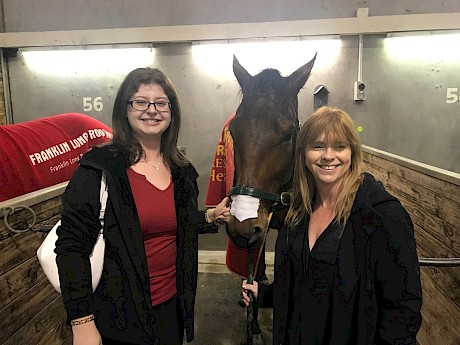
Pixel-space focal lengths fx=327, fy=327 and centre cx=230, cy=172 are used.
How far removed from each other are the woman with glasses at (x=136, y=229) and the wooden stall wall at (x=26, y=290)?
46 centimetres

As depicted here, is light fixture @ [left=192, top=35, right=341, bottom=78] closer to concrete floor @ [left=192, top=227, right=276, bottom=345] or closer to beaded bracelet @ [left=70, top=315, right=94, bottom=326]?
concrete floor @ [left=192, top=227, right=276, bottom=345]

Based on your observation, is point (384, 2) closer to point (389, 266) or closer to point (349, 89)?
point (349, 89)

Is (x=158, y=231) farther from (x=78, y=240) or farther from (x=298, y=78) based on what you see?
(x=298, y=78)

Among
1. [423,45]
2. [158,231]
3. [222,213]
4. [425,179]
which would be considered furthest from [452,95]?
[158,231]

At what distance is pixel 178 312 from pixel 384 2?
12.2ft

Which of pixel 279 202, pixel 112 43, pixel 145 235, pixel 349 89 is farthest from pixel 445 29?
pixel 145 235

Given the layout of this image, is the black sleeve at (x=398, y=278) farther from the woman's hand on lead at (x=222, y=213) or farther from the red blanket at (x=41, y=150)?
the red blanket at (x=41, y=150)

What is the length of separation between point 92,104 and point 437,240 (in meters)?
3.67

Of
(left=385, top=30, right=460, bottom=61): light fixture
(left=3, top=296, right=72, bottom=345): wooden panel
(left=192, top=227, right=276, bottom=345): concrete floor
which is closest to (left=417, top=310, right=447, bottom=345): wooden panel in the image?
(left=192, top=227, right=276, bottom=345): concrete floor

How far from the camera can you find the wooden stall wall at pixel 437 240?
1.37 m

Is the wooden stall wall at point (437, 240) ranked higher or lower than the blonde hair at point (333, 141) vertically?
lower

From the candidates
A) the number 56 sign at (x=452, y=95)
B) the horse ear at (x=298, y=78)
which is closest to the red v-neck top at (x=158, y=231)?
the horse ear at (x=298, y=78)

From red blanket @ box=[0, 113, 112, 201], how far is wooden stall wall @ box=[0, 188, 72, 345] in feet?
1.95

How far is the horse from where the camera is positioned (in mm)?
1182
